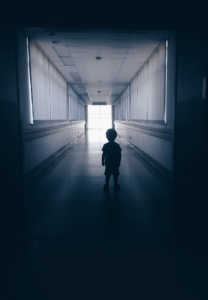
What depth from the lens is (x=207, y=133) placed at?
2.76 meters

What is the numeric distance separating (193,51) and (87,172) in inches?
144

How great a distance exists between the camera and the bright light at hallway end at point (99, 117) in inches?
1077

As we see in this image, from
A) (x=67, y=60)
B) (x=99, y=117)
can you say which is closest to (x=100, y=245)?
(x=67, y=60)

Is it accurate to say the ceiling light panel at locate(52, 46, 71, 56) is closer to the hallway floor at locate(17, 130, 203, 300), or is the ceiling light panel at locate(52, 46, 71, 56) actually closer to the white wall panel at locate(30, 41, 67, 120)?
the white wall panel at locate(30, 41, 67, 120)

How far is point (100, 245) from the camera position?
2412 millimetres

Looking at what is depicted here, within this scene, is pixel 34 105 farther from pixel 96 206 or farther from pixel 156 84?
pixel 156 84

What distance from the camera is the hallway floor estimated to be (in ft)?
5.94

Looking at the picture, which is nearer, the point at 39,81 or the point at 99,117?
the point at 39,81

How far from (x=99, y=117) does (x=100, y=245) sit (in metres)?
25.7

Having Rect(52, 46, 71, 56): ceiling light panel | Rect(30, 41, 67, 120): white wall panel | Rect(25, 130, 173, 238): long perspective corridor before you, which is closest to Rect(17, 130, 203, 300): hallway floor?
Rect(25, 130, 173, 238): long perspective corridor

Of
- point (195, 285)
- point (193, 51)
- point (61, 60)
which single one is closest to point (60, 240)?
point (195, 285)

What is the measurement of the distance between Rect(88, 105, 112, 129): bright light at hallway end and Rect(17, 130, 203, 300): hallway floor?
23.3 meters

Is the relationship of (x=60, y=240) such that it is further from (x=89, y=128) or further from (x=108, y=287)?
(x=89, y=128)

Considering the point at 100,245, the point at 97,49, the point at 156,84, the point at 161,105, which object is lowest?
the point at 100,245
